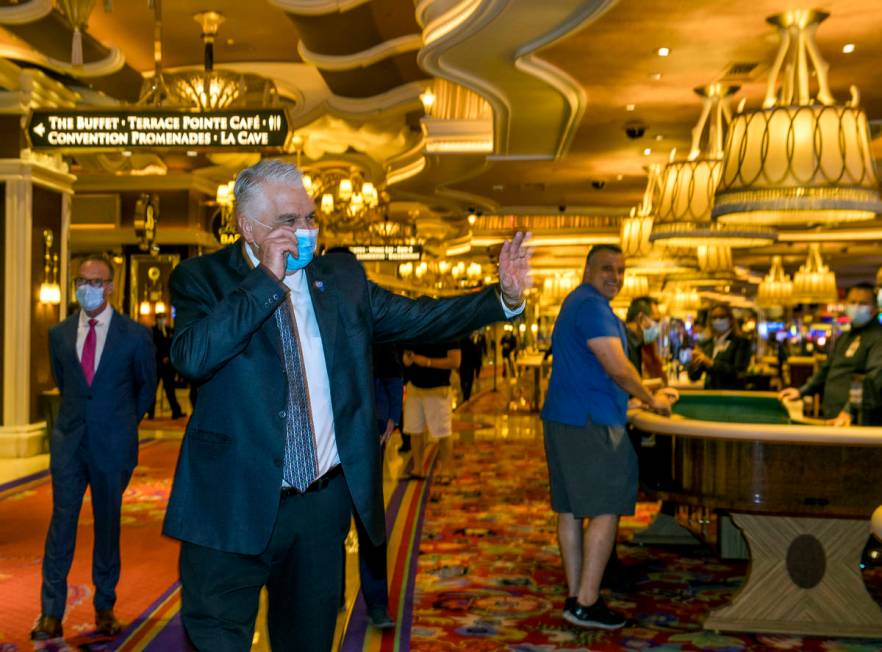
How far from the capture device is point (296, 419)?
240 centimetres

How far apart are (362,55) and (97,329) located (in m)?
5.95

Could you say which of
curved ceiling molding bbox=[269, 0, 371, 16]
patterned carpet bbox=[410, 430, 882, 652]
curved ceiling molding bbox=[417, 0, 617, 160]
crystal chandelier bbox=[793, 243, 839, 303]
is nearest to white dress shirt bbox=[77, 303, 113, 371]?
patterned carpet bbox=[410, 430, 882, 652]

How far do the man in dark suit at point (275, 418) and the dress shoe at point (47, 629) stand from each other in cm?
223

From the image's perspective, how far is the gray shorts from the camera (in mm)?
4703

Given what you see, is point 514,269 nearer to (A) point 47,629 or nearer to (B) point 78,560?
(A) point 47,629

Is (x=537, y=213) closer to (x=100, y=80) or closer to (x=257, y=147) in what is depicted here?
(x=100, y=80)

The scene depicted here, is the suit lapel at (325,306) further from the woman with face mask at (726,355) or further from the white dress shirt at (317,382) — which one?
the woman with face mask at (726,355)

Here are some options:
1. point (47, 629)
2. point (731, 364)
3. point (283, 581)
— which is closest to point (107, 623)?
point (47, 629)

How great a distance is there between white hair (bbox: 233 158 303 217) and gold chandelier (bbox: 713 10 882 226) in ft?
11.6

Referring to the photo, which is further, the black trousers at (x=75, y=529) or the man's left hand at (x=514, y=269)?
the black trousers at (x=75, y=529)

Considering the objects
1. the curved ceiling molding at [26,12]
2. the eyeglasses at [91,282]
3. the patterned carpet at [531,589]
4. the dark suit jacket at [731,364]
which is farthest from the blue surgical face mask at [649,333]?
the curved ceiling molding at [26,12]

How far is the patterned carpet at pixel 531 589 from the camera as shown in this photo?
4.56 meters

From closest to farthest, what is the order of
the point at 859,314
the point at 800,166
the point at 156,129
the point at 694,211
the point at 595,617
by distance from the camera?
the point at 595,617 → the point at 800,166 → the point at 156,129 → the point at 694,211 → the point at 859,314

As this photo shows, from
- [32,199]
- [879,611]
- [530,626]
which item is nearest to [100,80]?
[32,199]
